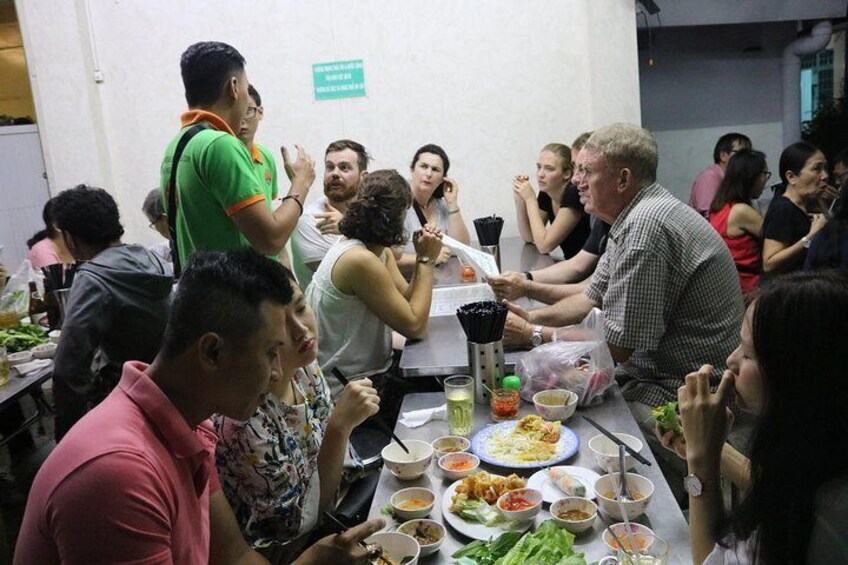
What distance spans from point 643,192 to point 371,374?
4.11 feet

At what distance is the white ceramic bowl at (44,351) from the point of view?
3.24 meters

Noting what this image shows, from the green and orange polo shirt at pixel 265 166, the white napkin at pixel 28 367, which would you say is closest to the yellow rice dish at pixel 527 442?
the green and orange polo shirt at pixel 265 166

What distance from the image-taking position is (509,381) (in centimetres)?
201

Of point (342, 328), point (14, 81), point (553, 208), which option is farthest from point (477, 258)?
point (14, 81)

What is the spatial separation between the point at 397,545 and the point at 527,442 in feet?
1.78

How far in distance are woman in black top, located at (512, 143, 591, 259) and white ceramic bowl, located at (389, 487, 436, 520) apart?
2.95 meters

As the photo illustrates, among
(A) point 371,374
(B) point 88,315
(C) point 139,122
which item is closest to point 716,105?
(C) point 139,122

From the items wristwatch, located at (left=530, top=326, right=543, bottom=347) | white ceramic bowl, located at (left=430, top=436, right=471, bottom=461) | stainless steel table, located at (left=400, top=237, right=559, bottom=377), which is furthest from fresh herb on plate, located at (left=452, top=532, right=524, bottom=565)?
Answer: wristwatch, located at (left=530, top=326, right=543, bottom=347)

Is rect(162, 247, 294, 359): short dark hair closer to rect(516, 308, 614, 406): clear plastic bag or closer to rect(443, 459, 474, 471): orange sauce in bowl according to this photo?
rect(443, 459, 474, 471): orange sauce in bowl

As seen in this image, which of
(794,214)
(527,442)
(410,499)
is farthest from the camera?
(794,214)

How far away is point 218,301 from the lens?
1143 millimetres

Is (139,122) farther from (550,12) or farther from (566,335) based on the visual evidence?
(566,335)

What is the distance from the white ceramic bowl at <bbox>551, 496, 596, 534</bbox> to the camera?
4.35 ft

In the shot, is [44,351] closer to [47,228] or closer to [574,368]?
[47,228]
